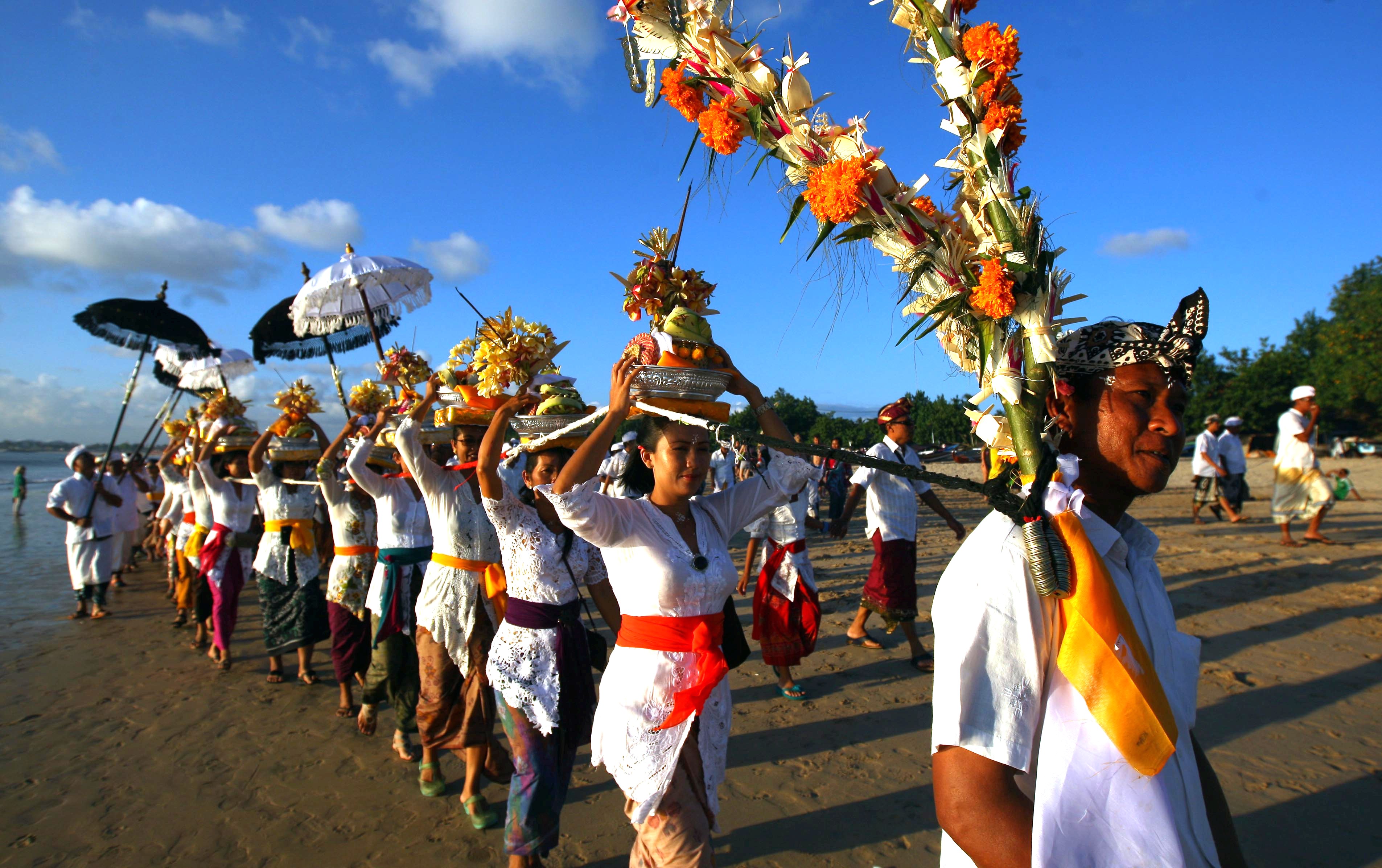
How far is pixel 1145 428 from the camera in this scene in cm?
155

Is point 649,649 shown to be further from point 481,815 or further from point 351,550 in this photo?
point 351,550

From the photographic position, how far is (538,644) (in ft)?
11.3

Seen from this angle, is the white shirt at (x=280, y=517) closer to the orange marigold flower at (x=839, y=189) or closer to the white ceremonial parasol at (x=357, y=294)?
the white ceremonial parasol at (x=357, y=294)

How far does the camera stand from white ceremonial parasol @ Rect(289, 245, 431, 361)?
5.31m

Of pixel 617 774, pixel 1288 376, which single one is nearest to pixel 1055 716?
pixel 617 774

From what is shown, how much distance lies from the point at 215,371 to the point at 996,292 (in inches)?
423

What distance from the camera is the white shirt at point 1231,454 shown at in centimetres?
1292

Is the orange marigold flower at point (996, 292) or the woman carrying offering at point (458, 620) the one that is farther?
the woman carrying offering at point (458, 620)

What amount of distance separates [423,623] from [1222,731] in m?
5.52

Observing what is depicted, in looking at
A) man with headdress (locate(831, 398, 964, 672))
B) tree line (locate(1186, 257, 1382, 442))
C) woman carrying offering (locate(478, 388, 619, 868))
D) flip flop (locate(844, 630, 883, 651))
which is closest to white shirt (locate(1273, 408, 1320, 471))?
man with headdress (locate(831, 398, 964, 672))

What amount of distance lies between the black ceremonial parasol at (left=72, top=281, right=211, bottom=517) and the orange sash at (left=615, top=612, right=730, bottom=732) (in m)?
9.31

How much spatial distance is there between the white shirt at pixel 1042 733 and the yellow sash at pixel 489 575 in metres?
3.36

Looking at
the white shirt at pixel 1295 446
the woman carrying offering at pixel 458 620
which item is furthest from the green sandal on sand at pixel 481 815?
the white shirt at pixel 1295 446

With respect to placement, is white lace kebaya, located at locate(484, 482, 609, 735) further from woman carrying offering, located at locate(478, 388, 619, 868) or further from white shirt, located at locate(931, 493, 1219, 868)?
white shirt, located at locate(931, 493, 1219, 868)
